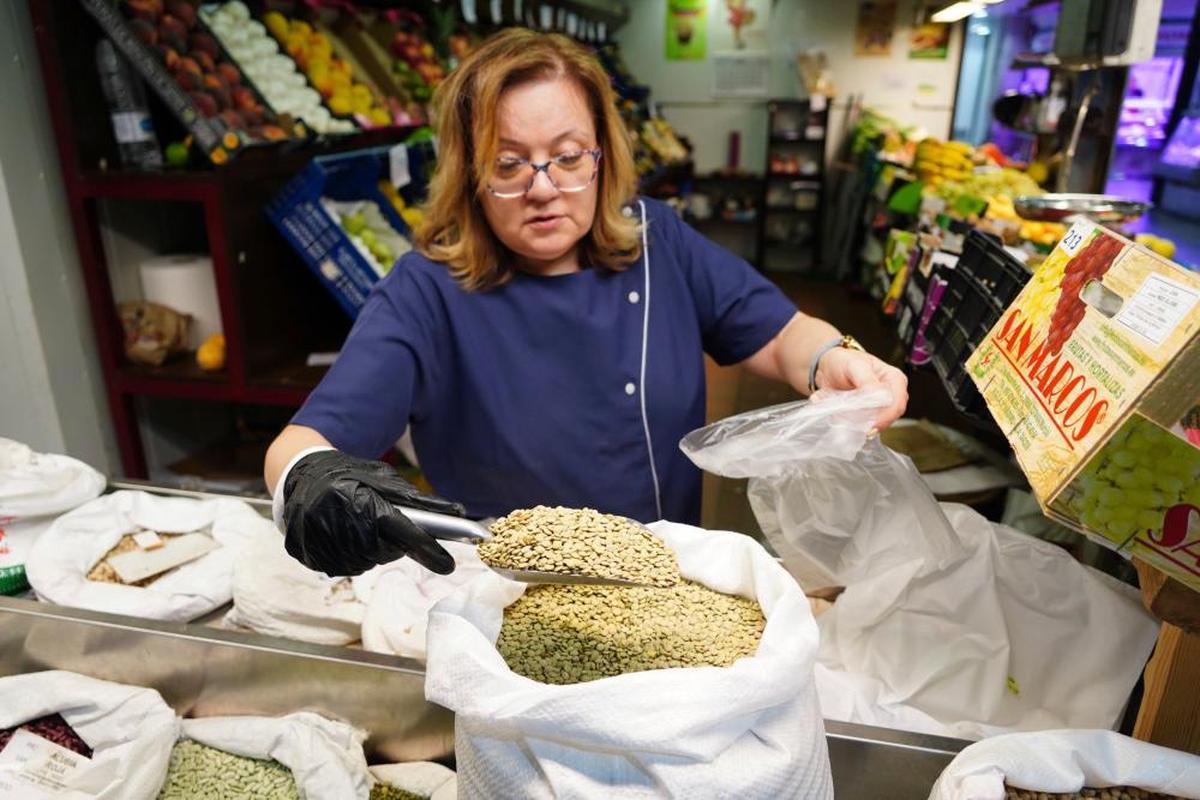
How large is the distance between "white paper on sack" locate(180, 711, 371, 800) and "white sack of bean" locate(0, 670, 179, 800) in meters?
0.06

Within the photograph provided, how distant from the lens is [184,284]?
248cm

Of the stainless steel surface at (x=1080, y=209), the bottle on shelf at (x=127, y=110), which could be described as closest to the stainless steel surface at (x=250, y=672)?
the bottle on shelf at (x=127, y=110)

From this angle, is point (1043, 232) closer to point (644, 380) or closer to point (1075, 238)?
point (644, 380)

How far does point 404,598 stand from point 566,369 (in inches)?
19.2

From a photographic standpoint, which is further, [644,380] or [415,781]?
[644,380]

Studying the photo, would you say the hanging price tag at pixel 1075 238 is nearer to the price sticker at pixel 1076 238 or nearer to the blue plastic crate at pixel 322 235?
the price sticker at pixel 1076 238

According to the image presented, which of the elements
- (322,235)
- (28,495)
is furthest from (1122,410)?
(322,235)

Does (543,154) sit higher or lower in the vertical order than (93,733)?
higher

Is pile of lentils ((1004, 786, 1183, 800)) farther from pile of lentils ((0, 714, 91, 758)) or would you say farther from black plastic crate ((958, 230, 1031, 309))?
pile of lentils ((0, 714, 91, 758))

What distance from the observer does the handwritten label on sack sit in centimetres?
100

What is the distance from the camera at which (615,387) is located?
1479 millimetres

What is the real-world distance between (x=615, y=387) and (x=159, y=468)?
1.93 meters

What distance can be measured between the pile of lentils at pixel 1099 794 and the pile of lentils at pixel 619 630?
297 millimetres

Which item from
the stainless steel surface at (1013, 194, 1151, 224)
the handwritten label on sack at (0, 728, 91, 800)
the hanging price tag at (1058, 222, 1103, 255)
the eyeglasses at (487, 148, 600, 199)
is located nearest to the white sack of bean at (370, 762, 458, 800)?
the handwritten label on sack at (0, 728, 91, 800)
